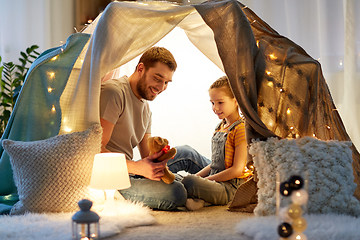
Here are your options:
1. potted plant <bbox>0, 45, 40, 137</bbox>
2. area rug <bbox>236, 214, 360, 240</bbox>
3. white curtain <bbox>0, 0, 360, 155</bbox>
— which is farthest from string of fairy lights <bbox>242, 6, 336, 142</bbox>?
potted plant <bbox>0, 45, 40, 137</bbox>

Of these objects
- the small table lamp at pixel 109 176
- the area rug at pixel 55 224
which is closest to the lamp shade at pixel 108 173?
the small table lamp at pixel 109 176

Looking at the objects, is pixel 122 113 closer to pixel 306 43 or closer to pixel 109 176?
pixel 109 176

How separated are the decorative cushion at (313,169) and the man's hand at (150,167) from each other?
46 centimetres

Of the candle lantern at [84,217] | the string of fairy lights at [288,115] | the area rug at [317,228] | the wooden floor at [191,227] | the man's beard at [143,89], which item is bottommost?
the wooden floor at [191,227]

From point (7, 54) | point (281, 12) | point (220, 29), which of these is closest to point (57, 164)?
point (220, 29)

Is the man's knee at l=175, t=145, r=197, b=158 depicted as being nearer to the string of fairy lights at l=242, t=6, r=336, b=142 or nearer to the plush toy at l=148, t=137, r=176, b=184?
the plush toy at l=148, t=137, r=176, b=184

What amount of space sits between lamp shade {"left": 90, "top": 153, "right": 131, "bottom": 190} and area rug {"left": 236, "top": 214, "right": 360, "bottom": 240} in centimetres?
55

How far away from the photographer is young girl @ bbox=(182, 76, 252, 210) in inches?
76.0

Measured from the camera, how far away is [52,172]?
163 cm

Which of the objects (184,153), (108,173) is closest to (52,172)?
(108,173)

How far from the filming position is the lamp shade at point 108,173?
159cm

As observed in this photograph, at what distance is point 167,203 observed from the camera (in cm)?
185

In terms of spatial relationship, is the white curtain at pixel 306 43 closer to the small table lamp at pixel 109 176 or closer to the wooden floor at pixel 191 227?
the wooden floor at pixel 191 227

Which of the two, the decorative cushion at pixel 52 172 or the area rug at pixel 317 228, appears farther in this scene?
the decorative cushion at pixel 52 172
